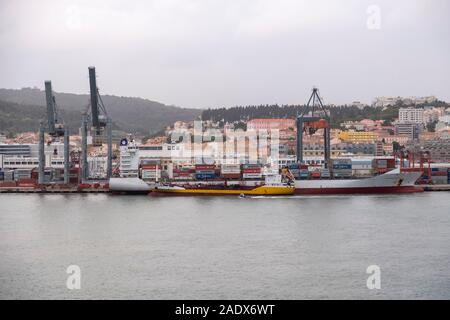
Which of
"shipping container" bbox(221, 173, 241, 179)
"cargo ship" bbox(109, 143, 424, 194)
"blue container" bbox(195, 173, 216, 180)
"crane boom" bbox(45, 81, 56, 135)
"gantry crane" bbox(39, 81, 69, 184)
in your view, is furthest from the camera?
"gantry crane" bbox(39, 81, 69, 184)

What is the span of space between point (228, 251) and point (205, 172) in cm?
1384

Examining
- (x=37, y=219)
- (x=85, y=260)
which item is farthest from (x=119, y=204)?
(x=85, y=260)

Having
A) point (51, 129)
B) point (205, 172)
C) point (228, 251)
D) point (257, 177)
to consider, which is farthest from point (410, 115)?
point (228, 251)

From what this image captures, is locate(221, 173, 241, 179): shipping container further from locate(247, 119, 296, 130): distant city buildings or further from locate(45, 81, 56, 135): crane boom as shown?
locate(247, 119, 296, 130): distant city buildings

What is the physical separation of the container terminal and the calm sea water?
16.5ft

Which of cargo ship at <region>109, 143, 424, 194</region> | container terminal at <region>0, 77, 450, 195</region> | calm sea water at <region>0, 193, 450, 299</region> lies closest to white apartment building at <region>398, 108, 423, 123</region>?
container terminal at <region>0, 77, 450, 195</region>

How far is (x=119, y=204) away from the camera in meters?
19.3

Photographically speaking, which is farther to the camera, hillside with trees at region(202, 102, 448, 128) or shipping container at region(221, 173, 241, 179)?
hillside with trees at region(202, 102, 448, 128)

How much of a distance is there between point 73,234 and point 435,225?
18.7ft

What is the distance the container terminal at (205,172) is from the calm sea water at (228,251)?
16.5 ft

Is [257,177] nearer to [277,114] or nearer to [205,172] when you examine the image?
[205,172]

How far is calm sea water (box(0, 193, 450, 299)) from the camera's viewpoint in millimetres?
8594

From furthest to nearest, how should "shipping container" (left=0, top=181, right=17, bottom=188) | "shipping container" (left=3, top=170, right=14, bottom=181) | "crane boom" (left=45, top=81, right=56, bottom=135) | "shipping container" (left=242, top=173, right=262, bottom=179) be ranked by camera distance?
1. "shipping container" (left=3, top=170, right=14, bottom=181)
2. "shipping container" (left=0, top=181, right=17, bottom=188)
3. "crane boom" (left=45, top=81, right=56, bottom=135)
4. "shipping container" (left=242, top=173, right=262, bottom=179)

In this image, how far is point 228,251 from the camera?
10.8 metres
